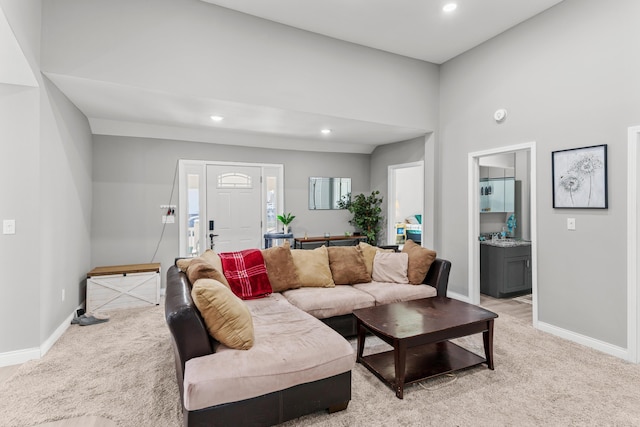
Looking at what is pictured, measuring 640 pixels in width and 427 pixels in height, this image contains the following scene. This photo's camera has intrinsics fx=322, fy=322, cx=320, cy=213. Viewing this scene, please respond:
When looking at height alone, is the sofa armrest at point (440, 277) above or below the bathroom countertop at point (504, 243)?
below

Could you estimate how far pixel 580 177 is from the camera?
3.23 m

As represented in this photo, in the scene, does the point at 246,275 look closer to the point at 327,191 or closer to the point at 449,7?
the point at 327,191

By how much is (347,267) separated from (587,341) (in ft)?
8.08

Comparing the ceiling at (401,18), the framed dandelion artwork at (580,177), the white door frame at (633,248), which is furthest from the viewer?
the ceiling at (401,18)

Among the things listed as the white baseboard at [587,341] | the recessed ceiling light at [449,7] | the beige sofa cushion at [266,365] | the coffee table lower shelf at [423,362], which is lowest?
the white baseboard at [587,341]

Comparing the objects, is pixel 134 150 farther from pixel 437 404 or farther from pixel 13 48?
pixel 437 404

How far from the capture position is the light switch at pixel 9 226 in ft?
9.00

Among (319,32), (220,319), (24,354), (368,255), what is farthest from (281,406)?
(319,32)

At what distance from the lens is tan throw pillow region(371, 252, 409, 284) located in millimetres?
3725

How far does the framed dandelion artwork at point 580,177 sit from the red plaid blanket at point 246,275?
3.20 meters

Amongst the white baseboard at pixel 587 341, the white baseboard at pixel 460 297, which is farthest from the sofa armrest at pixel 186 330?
the white baseboard at pixel 460 297

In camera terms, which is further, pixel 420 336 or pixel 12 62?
pixel 12 62

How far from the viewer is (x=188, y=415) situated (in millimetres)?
1730

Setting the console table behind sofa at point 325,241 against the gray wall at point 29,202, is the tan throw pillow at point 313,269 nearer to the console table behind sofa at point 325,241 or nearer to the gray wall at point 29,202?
the console table behind sofa at point 325,241
